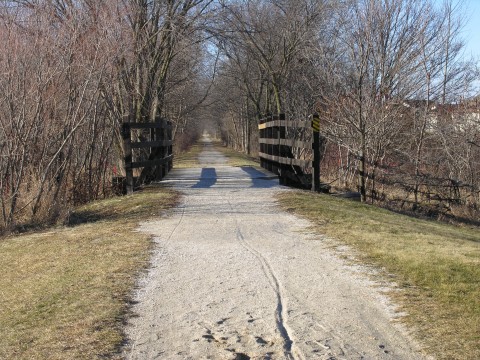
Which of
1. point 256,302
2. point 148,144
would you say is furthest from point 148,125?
point 256,302

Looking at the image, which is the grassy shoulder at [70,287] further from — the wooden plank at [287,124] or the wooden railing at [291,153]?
the wooden plank at [287,124]

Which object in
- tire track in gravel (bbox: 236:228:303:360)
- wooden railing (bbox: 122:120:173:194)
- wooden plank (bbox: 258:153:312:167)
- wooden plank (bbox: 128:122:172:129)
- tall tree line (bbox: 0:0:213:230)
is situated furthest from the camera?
wooden plank (bbox: 128:122:172:129)

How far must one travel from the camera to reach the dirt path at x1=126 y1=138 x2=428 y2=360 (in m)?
4.07

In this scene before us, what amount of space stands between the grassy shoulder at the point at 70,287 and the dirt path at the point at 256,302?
0.81 ft

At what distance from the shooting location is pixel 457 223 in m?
15.0

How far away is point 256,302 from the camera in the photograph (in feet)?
16.5

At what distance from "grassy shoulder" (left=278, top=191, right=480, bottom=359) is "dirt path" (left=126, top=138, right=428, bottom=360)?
0.87 ft

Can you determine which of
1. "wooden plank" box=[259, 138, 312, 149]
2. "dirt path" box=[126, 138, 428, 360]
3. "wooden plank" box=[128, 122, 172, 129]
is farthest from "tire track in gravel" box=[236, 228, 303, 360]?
"wooden plank" box=[128, 122, 172, 129]

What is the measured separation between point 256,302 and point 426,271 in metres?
1.98

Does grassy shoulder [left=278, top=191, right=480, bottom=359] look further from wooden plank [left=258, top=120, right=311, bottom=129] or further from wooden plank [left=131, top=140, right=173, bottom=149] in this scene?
wooden plank [left=131, top=140, right=173, bottom=149]

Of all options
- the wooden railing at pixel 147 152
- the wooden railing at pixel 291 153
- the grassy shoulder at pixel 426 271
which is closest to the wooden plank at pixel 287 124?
the wooden railing at pixel 291 153

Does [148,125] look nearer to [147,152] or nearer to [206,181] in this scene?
[206,181]

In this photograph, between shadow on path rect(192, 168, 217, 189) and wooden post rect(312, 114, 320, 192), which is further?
shadow on path rect(192, 168, 217, 189)

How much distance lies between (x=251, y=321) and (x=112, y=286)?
170 centimetres
